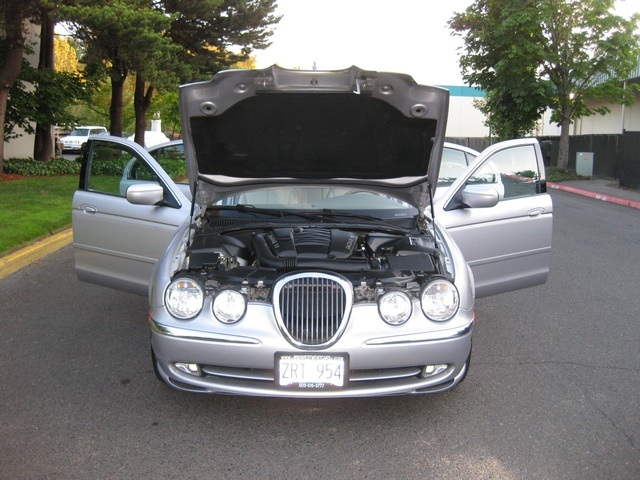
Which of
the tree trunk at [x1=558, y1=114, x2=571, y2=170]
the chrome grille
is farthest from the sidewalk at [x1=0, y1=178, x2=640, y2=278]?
the chrome grille

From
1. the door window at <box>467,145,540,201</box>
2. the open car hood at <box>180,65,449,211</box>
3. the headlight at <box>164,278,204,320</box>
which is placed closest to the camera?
the headlight at <box>164,278,204,320</box>

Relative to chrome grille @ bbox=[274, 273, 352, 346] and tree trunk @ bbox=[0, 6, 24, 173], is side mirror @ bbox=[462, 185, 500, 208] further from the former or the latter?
tree trunk @ bbox=[0, 6, 24, 173]

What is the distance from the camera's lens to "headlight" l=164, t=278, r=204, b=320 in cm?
370

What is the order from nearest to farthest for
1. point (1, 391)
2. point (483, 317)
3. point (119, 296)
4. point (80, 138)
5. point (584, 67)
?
point (1, 391), point (483, 317), point (119, 296), point (584, 67), point (80, 138)

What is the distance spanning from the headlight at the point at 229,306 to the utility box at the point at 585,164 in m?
25.5

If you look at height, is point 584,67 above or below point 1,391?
above

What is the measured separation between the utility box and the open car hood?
24.0m

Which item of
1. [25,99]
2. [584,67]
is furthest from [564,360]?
[584,67]

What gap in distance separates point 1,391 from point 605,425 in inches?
145

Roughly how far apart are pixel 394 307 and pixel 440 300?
282mm

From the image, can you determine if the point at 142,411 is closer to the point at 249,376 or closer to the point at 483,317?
the point at 249,376

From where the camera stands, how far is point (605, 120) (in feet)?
108

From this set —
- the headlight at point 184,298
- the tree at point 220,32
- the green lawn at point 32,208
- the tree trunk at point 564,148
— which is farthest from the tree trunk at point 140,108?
the headlight at point 184,298

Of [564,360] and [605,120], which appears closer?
[564,360]
